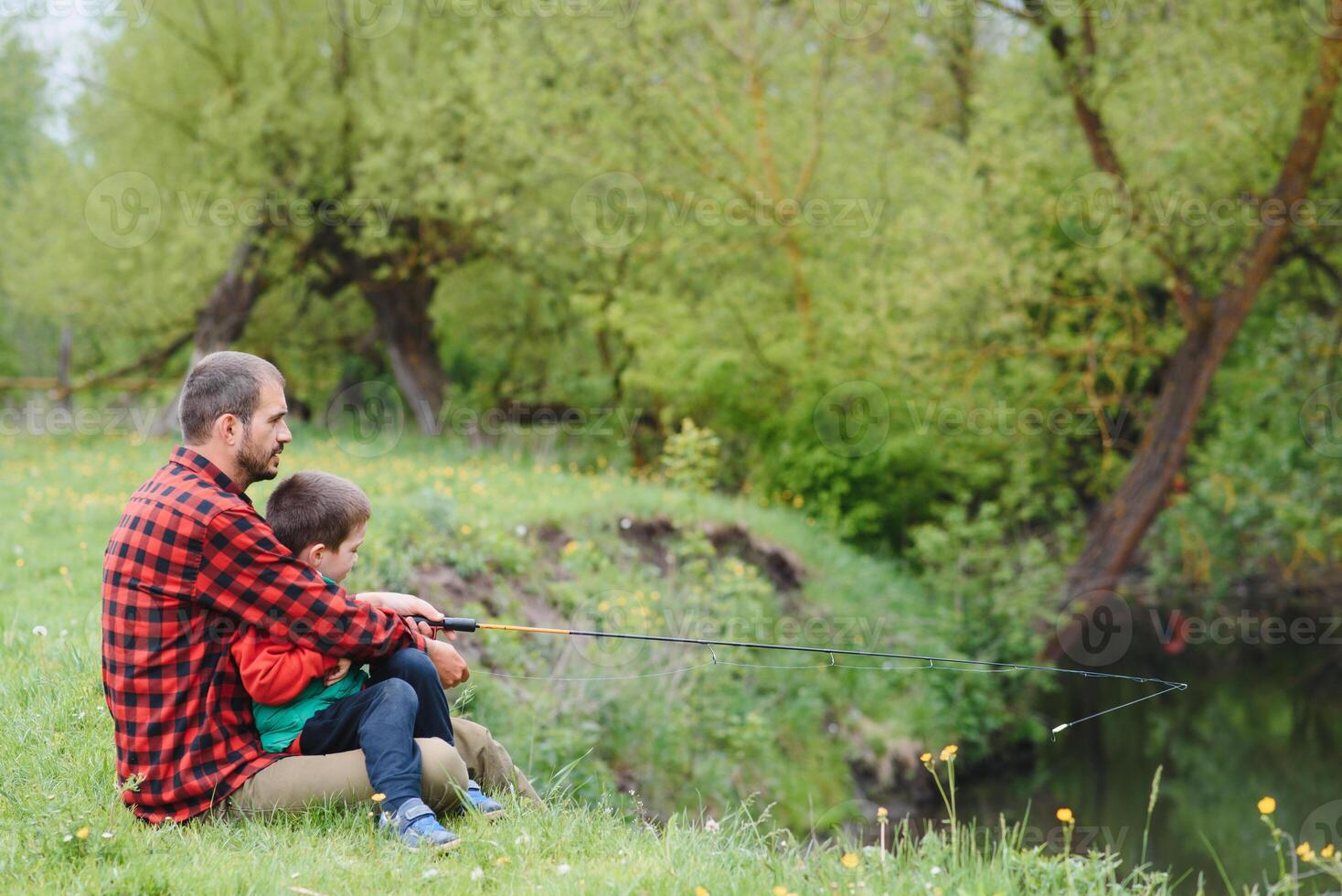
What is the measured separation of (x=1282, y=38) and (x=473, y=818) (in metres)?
12.3

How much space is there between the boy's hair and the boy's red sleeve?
354 mm

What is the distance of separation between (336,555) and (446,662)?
0.51 m

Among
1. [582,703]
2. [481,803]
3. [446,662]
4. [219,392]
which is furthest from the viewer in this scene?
[582,703]

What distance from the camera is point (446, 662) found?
3.91 metres

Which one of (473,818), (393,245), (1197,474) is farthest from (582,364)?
(473,818)

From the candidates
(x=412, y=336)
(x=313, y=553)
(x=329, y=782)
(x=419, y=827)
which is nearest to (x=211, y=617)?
(x=313, y=553)

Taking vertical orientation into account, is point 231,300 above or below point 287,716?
above

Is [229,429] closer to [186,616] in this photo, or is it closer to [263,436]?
[263,436]

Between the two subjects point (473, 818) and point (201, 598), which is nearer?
point (201, 598)

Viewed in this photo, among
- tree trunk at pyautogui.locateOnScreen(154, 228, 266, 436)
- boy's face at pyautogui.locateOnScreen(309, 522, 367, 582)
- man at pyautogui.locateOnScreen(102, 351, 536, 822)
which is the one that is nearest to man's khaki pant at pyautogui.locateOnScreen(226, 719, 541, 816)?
man at pyautogui.locateOnScreen(102, 351, 536, 822)

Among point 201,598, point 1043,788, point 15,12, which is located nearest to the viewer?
point 201,598

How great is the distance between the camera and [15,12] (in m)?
22.3

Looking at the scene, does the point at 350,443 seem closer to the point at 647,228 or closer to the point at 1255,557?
the point at 647,228

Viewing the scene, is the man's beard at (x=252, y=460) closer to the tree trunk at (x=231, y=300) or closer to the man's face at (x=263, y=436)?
the man's face at (x=263, y=436)
